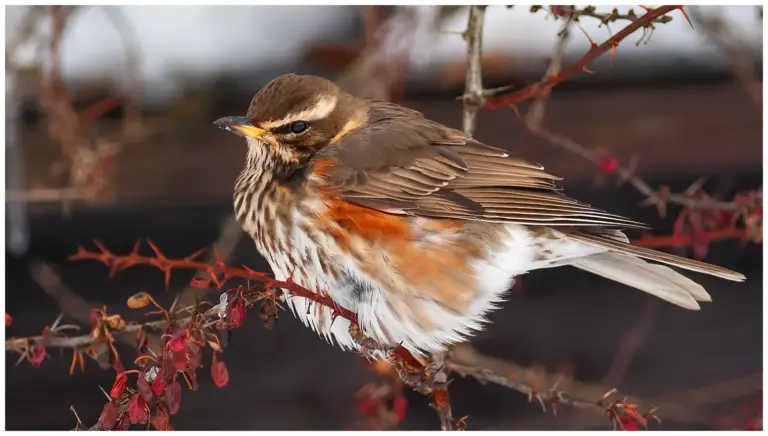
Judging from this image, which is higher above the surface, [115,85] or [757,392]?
[115,85]

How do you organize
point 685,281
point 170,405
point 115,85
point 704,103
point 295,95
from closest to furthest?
1. point 170,405
2. point 295,95
3. point 685,281
4. point 115,85
5. point 704,103

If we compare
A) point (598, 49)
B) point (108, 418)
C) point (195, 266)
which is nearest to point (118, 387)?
point (108, 418)

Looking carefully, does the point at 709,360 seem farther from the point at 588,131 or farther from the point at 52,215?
the point at 52,215

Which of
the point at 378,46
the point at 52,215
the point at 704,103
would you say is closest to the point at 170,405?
the point at 378,46

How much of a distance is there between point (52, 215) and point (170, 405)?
5.94 feet

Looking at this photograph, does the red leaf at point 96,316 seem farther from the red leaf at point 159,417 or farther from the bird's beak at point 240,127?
the bird's beak at point 240,127

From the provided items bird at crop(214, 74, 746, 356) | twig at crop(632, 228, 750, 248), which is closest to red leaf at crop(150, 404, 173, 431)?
bird at crop(214, 74, 746, 356)

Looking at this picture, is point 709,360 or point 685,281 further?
point 709,360

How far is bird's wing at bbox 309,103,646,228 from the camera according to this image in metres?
1.75

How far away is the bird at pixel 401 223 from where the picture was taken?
171 centimetres

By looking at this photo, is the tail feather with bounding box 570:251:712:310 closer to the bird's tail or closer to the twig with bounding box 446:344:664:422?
the bird's tail

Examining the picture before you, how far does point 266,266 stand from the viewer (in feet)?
8.81

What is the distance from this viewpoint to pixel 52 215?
2.92 meters

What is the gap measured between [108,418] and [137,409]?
0.18ft
